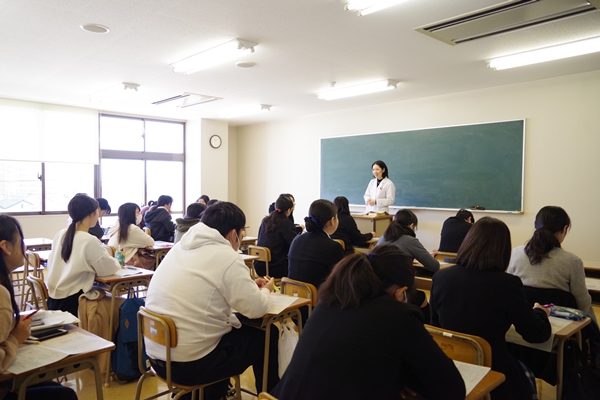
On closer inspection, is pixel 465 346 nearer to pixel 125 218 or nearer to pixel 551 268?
pixel 551 268

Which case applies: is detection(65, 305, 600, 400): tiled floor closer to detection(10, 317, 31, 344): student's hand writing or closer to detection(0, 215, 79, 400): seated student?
detection(0, 215, 79, 400): seated student

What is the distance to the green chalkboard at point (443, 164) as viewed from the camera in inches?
237

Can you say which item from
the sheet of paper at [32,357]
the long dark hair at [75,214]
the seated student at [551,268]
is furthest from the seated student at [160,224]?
the seated student at [551,268]

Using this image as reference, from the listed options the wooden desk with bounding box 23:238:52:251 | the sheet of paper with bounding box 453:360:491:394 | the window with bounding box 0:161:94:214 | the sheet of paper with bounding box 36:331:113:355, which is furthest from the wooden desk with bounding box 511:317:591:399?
the window with bounding box 0:161:94:214

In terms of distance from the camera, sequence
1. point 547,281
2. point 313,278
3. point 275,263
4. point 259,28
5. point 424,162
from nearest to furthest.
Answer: point 547,281, point 313,278, point 259,28, point 275,263, point 424,162

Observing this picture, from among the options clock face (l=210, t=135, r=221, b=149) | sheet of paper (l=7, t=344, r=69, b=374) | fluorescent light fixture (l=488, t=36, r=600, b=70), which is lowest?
sheet of paper (l=7, t=344, r=69, b=374)

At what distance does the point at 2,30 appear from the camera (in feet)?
13.0

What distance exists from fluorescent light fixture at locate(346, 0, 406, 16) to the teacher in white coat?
3.40 metres

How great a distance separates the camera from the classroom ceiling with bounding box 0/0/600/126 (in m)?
3.51

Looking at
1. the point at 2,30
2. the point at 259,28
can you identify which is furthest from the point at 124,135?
the point at 259,28

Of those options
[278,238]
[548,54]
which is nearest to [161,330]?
[278,238]

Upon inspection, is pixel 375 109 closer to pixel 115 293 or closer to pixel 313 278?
pixel 313 278

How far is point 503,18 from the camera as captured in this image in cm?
350

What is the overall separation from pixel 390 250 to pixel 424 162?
5.67 meters
